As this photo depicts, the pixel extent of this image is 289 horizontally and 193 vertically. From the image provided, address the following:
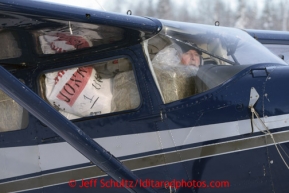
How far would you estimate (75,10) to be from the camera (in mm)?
4348

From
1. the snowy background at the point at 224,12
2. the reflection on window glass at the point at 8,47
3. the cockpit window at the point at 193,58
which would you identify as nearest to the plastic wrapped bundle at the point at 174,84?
the cockpit window at the point at 193,58

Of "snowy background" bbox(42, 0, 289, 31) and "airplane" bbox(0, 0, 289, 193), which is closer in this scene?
"airplane" bbox(0, 0, 289, 193)

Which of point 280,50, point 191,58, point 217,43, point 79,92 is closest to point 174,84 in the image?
point 191,58

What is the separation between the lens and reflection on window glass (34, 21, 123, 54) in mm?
4531

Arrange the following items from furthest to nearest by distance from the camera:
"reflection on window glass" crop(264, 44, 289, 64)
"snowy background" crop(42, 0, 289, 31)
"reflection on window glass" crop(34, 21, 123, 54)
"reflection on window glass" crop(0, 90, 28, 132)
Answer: "snowy background" crop(42, 0, 289, 31), "reflection on window glass" crop(264, 44, 289, 64), "reflection on window glass" crop(0, 90, 28, 132), "reflection on window glass" crop(34, 21, 123, 54)

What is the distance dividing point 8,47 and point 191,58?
152 cm

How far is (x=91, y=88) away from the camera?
491 cm

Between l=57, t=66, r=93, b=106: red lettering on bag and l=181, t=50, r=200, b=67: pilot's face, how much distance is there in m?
0.78

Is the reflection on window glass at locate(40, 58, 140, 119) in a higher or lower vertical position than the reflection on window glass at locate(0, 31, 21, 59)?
lower

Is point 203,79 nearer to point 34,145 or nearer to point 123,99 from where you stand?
point 123,99

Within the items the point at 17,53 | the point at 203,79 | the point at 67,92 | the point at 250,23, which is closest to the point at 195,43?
the point at 203,79

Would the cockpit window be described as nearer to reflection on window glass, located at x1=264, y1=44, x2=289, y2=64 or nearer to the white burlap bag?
the white burlap bag

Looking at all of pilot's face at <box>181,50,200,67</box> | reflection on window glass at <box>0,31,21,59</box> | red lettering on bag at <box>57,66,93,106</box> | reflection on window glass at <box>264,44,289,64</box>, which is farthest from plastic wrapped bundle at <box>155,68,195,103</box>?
reflection on window glass at <box>264,44,289,64</box>

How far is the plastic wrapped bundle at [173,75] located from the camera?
473 cm
